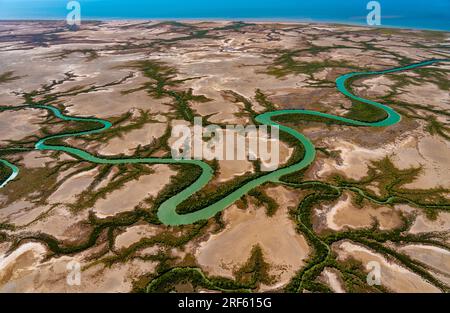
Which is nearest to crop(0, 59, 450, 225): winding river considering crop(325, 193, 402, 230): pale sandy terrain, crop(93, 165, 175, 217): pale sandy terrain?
crop(93, 165, 175, 217): pale sandy terrain

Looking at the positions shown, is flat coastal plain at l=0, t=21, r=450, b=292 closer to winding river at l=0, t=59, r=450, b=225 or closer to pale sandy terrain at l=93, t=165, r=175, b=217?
pale sandy terrain at l=93, t=165, r=175, b=217

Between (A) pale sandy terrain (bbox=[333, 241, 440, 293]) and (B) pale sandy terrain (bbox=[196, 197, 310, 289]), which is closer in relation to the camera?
(A) pale sandy terrain (bbox=[333, 241, 440, 293])

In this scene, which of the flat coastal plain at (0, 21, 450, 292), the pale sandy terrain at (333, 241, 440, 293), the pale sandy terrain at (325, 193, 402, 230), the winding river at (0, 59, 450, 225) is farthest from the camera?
the winding river at (0, 59, 450, 225)

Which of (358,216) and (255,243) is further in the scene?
(358,216)

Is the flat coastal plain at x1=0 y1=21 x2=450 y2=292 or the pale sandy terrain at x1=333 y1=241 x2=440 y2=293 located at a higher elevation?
the flat coastal plain at x1=0 y1=21 x2=450 y2=292

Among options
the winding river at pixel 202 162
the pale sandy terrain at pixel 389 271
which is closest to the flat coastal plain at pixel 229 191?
the pale sandy terrain at pixel 389 271

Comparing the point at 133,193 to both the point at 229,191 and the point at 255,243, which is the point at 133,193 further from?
the point at 255,243

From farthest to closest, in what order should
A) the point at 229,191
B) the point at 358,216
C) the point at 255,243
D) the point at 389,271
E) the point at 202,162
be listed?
the point at 202,162
the point at 229,191
the point at 358,216
the point at 255,243
the point at 389,271

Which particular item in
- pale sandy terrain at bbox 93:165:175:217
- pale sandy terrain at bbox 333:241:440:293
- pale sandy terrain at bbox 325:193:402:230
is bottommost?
pale sandy terrain at bbox 333:241:440:293

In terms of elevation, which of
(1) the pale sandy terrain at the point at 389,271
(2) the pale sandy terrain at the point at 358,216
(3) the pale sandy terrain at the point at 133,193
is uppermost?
(3) the pale sandy terrain at the point at 133,193

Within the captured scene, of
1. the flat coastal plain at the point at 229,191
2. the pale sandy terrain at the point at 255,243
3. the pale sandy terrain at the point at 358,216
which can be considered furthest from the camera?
the pale sandy terrain at the point at 358,216

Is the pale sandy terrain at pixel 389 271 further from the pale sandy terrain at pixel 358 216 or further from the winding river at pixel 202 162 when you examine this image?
the winding river at pixel 202 162

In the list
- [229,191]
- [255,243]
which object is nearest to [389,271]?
[255,243]
